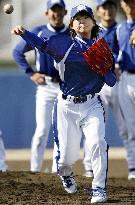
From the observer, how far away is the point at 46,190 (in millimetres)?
8812

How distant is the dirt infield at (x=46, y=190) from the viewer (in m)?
8.02

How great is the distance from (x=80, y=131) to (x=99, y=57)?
2.44 ft

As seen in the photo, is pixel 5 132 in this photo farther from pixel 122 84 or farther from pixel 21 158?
pixel 122 84

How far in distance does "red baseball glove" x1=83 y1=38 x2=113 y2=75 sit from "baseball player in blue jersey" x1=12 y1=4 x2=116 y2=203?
3 centimetres

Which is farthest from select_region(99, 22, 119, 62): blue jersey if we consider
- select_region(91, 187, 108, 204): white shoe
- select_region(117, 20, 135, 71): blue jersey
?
select_region(91, 187, 108, 204): white shoe

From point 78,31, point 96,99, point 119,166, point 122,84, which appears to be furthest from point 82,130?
point 119,166

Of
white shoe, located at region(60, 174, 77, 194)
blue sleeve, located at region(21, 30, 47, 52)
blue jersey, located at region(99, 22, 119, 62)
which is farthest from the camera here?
blue jersey, located at region(99, 22, 119, 62)

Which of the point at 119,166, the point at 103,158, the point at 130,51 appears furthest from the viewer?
the point at 119,166

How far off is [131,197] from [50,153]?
4.75 m

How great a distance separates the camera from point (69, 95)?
8062mm

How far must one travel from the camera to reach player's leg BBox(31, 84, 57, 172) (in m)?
10.4

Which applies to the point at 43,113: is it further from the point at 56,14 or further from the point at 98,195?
the point at 98,195

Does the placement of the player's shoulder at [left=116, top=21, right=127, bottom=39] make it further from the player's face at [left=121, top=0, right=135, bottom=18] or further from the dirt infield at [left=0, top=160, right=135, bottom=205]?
the dirt infield at [left=0, top=160, right=135, bottom=205]

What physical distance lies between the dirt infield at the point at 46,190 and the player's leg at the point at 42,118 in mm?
578
